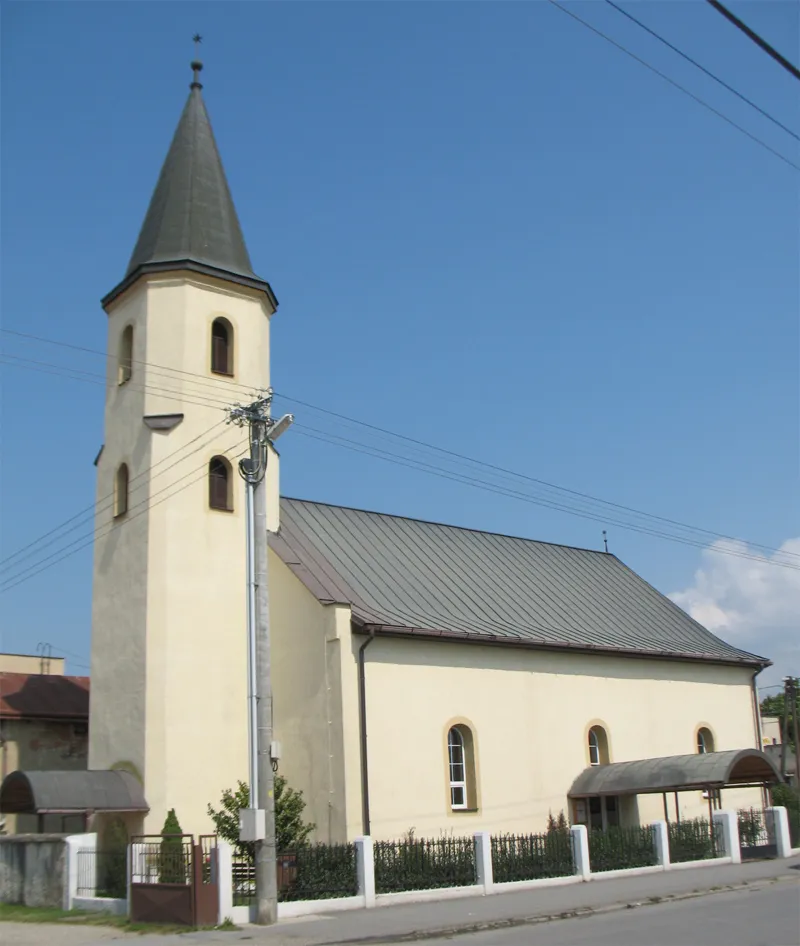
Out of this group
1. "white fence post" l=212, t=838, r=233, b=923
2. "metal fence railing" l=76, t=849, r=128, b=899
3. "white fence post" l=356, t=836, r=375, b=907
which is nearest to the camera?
"white fence post" l=212, t=838, r=233, b=923

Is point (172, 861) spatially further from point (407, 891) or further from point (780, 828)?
point (780, 828)

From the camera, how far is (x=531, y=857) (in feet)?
68.7

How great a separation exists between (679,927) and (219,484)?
13577mm

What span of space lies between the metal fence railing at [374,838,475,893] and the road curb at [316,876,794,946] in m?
2.97

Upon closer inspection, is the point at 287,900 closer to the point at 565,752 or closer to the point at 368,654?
the point at 368,654

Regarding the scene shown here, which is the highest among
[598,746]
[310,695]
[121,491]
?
[121,491]

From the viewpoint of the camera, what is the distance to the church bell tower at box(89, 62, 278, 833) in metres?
21.9

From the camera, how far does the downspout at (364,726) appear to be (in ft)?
71.0

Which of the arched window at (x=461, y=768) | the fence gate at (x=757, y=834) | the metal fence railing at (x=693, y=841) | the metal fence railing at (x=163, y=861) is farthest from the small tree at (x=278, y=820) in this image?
the fence gate at (x=757, y=834)

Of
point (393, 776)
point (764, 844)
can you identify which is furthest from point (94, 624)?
point (764, 844)

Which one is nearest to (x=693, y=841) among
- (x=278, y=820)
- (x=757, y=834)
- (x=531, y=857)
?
(x=757, y=834)

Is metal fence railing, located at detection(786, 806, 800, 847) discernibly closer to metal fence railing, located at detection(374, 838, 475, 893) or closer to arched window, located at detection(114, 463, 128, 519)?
metal fence railing, located at detection(374, 838, 475, 893)

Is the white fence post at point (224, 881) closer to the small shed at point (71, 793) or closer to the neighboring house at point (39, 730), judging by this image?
the small shed at point (71, 793)

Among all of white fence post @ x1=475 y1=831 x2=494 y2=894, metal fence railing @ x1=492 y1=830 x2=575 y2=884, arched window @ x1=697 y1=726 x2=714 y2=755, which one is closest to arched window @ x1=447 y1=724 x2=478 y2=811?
metal fence railing @ x1=492 y1=830 x2=575 y2=884
